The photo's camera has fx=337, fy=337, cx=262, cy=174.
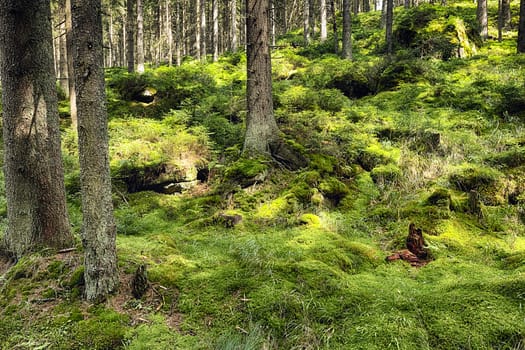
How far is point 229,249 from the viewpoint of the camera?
4.81 meters

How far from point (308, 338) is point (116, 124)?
9.40 meters

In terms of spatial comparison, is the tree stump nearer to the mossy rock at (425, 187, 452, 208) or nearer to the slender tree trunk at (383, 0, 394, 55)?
the mossy rock at (425, 187, 452, 208)

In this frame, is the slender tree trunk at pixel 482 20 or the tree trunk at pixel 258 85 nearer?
the tree trunk at pixel 258 85

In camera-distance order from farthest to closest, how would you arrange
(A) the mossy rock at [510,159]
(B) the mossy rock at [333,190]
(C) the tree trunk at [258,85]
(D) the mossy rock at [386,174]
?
1. (C) the tree trunk at [258,85]
2. (D) the mossy rock at [386,174]
3. (B) the mossy rock at [333,190]
4. (A) the mossy rock at [510,159]

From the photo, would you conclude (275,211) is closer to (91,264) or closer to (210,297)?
(210,297)

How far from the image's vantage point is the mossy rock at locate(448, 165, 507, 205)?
5902mm

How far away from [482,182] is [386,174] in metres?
1.73

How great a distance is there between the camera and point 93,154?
337cm

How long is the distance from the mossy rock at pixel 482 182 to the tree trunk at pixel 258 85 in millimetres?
3883

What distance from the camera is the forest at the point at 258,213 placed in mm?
3121

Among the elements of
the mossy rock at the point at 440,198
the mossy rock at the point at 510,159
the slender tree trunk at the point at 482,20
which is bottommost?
the mossy rock at the point at 440,198

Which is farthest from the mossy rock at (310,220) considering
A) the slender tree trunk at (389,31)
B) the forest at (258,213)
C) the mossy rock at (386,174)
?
the slender tree trunk at (389,31)

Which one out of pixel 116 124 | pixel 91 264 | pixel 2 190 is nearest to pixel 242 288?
pixel 91 264

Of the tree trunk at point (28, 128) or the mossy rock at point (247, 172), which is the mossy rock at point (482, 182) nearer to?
the mossy rock at point (247, 172)
